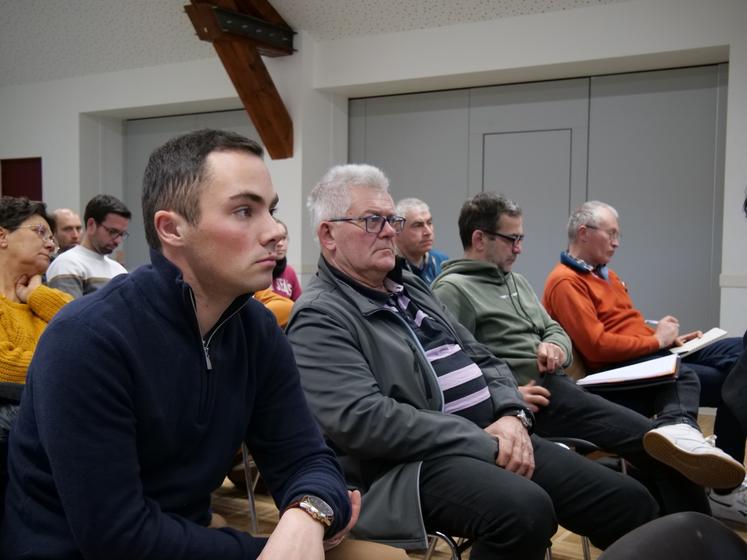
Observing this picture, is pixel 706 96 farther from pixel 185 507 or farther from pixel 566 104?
pixel 185 507

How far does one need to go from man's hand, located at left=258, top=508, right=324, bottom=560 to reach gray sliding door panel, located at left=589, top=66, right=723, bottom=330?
4510 mm

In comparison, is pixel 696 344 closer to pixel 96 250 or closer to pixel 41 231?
pixel 41 231

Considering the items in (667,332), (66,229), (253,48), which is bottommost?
(667,332)

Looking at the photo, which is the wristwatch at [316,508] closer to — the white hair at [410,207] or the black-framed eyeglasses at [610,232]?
the black-framed eyeglasses at [610,232]

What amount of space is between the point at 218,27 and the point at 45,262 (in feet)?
10.3

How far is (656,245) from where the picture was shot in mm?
5141

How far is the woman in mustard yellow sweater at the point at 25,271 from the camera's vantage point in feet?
7.84

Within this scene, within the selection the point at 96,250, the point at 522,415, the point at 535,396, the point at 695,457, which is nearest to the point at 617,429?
the point at 535,396

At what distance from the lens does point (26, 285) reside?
253cm

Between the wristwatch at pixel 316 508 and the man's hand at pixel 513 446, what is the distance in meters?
0.66

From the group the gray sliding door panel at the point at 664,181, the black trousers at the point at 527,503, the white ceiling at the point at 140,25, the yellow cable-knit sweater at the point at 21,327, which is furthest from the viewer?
the white ceiling at the point at 140,25

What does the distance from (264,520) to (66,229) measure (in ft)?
8.61

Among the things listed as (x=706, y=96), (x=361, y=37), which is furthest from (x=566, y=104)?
(x=361, y=37)

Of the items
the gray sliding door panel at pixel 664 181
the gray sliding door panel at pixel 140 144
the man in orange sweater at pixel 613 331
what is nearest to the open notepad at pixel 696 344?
the man in orange sweater at pixel 613 331
